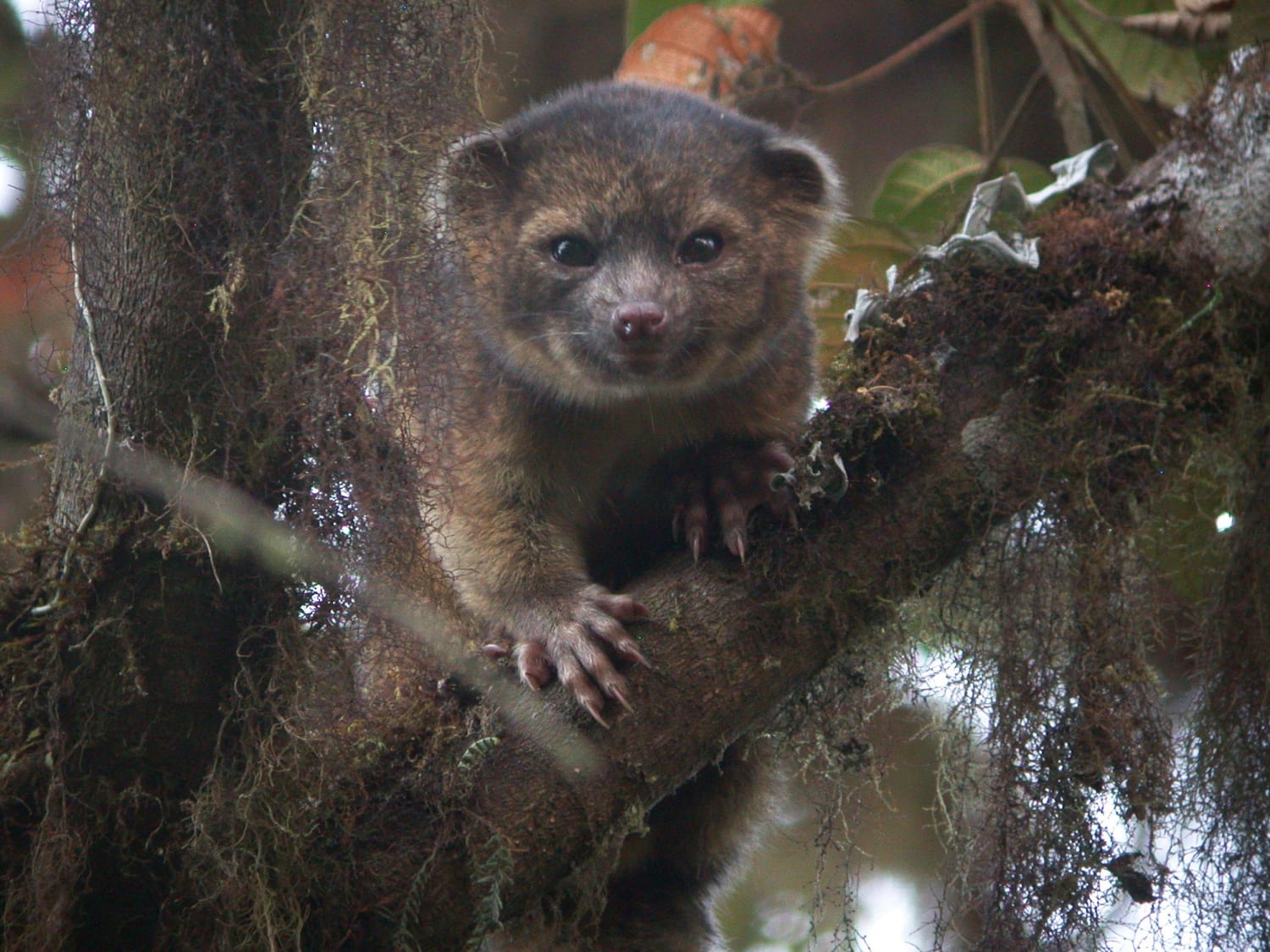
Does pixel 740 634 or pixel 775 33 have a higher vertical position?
pixel 775 33

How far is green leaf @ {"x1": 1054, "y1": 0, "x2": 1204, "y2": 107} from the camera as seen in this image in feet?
16.7

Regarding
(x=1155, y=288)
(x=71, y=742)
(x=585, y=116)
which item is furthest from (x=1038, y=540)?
(x=71, y=742)

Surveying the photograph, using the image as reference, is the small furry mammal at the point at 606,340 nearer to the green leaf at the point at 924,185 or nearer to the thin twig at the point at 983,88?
the green leaf at the point at 924,185

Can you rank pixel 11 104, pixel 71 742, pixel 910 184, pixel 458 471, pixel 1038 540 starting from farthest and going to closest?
pixel 910 184, pixel 458 471, pixel 1038 540, pixel 11 104, pixel 71 742

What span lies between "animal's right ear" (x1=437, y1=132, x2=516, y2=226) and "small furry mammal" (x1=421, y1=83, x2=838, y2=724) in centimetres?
1

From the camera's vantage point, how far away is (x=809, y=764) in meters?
3.27

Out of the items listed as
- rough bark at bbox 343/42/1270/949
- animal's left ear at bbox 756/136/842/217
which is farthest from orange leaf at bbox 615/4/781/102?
rough bark at bbox 343/42/1270/949

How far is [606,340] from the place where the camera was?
355 centimetres

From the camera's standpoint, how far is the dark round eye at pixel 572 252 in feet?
12.1

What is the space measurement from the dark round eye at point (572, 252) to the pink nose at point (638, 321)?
0.90ft

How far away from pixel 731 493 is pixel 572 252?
954mm

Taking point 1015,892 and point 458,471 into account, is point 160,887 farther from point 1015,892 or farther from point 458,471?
point 1015,892

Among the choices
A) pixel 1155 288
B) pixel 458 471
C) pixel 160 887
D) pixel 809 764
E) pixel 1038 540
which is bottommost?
pixel 160 887

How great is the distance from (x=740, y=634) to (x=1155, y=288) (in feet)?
4.24
